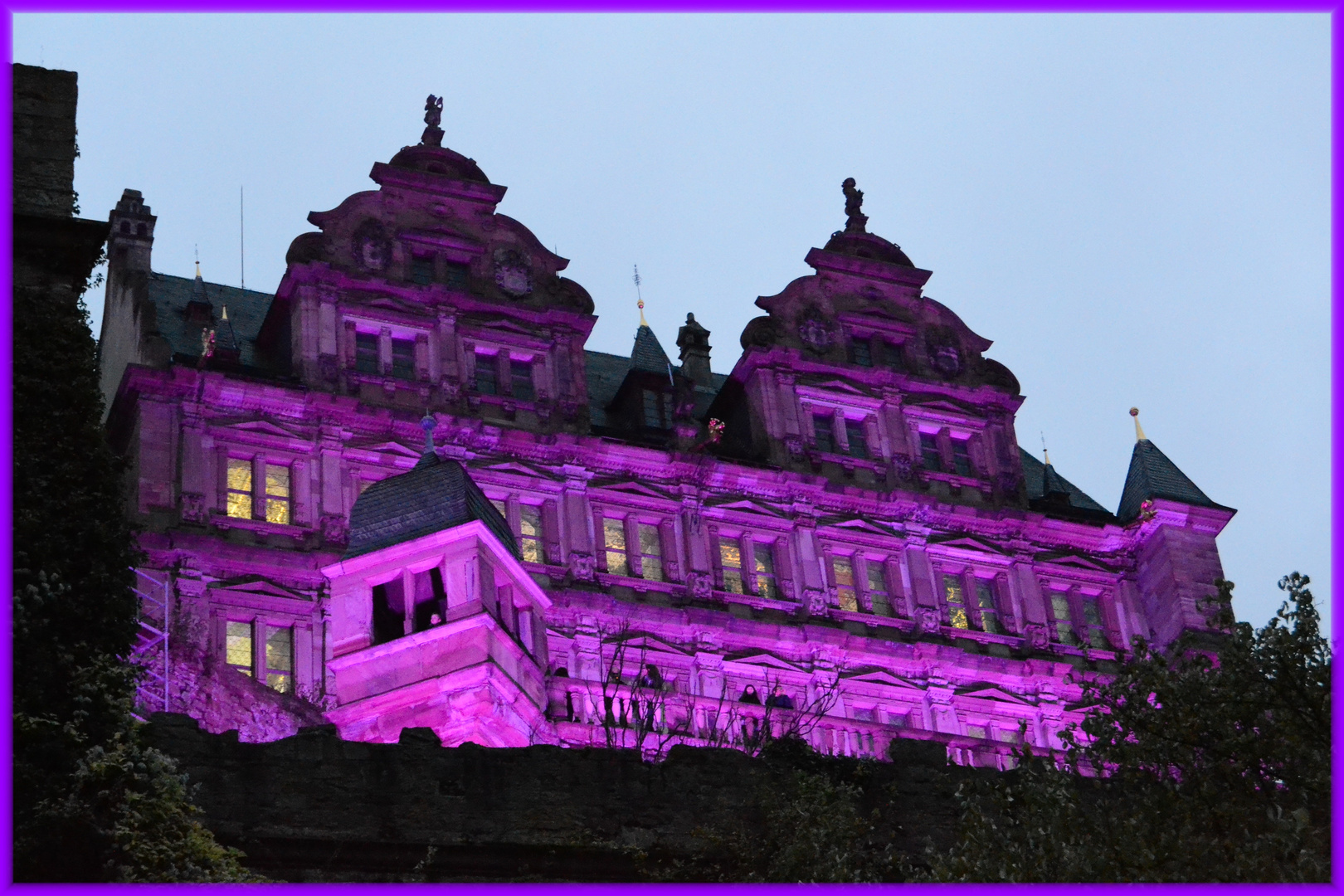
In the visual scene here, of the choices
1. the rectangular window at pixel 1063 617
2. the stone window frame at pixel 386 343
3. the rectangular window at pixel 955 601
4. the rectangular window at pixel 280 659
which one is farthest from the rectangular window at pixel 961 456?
the rectangular window at pixel 280 659

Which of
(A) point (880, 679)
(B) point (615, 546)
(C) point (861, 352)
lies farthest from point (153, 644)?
(C) point (861, 352)

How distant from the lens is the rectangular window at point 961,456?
55469mm

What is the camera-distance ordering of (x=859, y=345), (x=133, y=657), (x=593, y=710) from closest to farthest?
(x=133, y=657)
(x=593, y=710)
(x=859, y=345)

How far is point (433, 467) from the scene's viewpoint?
42.3m

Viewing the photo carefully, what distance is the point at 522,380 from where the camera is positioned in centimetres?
5259

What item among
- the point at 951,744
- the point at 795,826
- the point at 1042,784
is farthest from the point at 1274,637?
the point at 951,744

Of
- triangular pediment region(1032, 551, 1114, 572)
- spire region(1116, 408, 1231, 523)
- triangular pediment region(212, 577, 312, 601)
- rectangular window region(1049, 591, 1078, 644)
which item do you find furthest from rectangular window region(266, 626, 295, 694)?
spire region(1116, 408, 1231, 523)

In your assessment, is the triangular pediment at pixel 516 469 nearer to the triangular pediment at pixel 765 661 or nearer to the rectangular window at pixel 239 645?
the triangular pediment at pixel 765 661

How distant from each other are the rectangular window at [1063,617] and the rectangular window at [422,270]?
14678 mm

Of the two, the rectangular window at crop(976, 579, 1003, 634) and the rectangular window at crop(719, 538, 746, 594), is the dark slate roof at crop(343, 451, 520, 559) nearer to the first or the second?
the rectangular window at crop(719, 538, 746, 594)

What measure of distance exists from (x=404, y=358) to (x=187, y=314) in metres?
4.77

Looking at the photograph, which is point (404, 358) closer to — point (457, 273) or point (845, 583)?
point (457, 273)

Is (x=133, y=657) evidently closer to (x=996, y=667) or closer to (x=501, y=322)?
(x=501, y=322)

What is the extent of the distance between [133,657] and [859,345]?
957 inches
